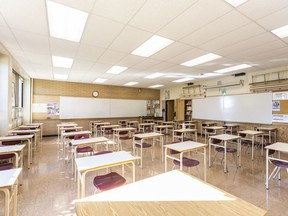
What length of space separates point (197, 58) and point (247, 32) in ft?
5.48

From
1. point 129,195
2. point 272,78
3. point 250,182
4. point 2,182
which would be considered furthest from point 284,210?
point 272,78

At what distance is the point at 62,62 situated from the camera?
207 inches

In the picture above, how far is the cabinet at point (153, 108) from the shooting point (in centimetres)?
1180

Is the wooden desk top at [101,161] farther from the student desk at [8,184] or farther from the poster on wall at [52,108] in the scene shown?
the poster on wall at [52,108]

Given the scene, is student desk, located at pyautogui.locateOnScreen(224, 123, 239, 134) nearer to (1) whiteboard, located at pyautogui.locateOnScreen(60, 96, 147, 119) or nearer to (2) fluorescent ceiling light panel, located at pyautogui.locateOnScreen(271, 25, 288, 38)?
(2) fluorescent ceiling light panel, located at pyautogui.locateOnScreen(271, 25, 288, 38)

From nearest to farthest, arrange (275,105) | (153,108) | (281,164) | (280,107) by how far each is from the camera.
Answer: (281,164), (280,107), (275,105), (153,108)

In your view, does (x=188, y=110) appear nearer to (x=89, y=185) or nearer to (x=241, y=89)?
(x=241, y=89)

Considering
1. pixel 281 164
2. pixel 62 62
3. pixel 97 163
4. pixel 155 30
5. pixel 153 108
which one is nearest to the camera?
pixel 97 163

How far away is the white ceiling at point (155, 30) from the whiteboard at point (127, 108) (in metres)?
5.44

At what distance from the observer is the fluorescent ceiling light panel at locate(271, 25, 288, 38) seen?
3004mm

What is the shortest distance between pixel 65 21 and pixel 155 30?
1.71 m

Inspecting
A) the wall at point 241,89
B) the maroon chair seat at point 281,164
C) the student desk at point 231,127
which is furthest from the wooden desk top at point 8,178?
the wall at point 241,89

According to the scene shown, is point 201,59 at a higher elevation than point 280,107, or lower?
higher

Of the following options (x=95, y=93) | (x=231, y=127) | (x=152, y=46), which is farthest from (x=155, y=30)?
(x=95, y=93)
